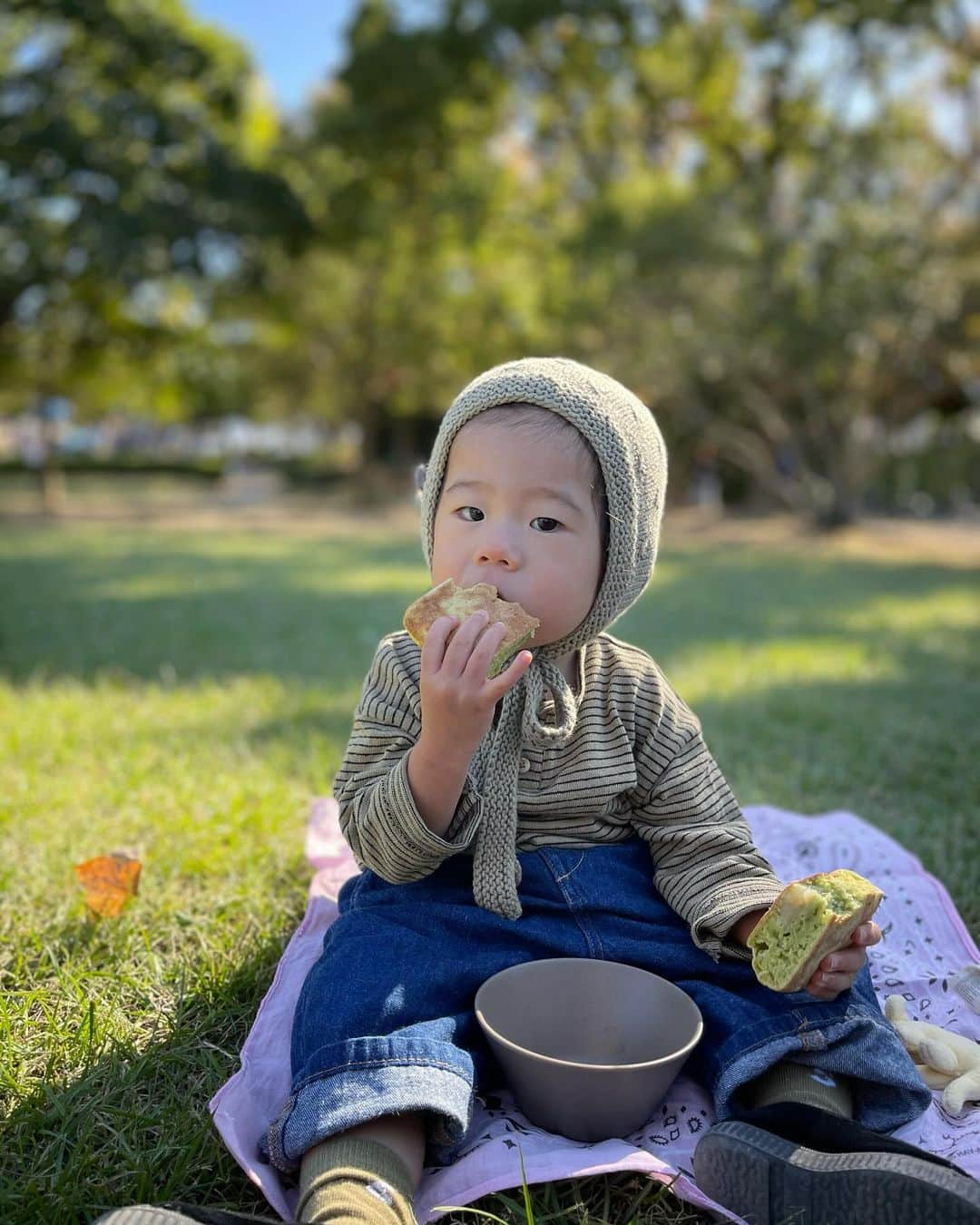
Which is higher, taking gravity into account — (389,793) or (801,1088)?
(389,793)

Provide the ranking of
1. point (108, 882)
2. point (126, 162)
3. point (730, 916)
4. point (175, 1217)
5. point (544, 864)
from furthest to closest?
1. point (126, 162)
2. point (108, 882)
3. point (544, 864)
4. point (730, 916)
5. point (175, 1217)

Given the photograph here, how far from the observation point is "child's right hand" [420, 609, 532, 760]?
1712 mm

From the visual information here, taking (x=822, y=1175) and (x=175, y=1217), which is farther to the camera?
(x=822, y=1175)

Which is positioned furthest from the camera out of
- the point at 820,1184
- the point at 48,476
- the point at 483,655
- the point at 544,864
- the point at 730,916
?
the point at 48,476

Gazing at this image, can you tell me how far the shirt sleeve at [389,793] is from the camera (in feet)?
6.04

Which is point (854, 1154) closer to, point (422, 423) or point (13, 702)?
point (13, 702)

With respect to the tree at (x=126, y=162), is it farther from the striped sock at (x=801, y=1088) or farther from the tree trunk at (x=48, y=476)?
the striped sock at (x=801, y=1088)

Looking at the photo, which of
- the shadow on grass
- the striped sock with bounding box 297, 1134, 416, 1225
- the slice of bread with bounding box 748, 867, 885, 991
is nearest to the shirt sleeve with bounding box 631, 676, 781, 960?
the slice of bread with bounding box 748, 867, 885, 991

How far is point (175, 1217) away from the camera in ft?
4.50

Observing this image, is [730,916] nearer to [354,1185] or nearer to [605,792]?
[605,792]

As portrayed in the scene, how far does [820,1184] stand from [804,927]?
39cm

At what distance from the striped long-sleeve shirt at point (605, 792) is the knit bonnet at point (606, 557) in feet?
0.14

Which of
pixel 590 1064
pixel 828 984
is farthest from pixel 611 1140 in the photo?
pixel 828 984

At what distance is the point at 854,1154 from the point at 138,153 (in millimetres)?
17085
